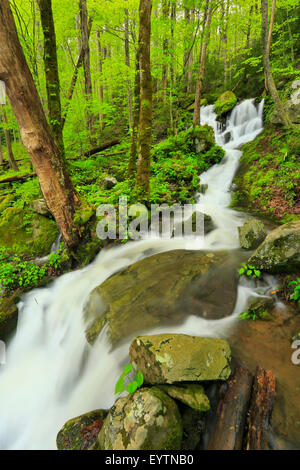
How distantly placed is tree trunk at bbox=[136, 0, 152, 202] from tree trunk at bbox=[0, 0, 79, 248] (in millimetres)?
1833

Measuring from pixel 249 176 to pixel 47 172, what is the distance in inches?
280

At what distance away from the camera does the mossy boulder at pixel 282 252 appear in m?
3.51

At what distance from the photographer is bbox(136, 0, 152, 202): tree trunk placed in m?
4.88

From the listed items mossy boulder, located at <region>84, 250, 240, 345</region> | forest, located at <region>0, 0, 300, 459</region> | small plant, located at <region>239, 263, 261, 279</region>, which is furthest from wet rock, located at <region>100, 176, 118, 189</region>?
small plant, located at <region>239, 263, 261, 279</region>

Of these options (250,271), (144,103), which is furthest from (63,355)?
(144,103)

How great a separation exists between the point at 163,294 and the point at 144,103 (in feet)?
14.9

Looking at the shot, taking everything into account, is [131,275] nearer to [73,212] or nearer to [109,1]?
[73,212]

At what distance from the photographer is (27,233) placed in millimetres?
6012

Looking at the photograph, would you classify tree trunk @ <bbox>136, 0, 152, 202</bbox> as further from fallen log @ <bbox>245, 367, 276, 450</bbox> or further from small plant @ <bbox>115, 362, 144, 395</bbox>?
fallen log @ <bbox>245, 367, 276, 450</bbox>

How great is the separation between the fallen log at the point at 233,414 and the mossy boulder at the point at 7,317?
3.78 meters

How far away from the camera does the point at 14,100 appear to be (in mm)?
3703

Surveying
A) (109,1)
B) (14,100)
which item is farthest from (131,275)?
(109,1)

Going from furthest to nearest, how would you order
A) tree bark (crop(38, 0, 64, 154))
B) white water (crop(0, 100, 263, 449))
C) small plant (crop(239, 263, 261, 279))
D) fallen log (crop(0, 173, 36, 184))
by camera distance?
fallen log (crop(0, 173, 36, 184))
tree bark (crop(38, 0, 64, 154))
small plant (crop(239, 263, 261, 279))
white water (crop(0, 100, 263, 449))
